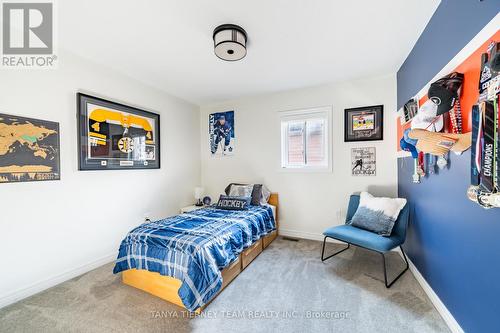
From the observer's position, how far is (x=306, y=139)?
3371mm

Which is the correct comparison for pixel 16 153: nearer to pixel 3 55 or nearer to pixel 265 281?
pixel 3 55

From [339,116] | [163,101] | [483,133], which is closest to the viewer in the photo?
[483,133]

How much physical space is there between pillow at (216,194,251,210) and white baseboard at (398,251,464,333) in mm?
2010

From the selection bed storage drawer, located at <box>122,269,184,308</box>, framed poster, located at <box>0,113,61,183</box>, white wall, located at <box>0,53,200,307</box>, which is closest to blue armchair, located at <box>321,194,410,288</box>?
bed storage drawer, located at <box>122,269,184,308</box>

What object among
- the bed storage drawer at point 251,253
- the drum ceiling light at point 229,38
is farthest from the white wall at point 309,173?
the drum ceiling light at point 229,38

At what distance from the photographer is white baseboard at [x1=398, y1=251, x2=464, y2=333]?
1438 mm

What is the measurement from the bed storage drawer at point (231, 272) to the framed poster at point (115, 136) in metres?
1.88

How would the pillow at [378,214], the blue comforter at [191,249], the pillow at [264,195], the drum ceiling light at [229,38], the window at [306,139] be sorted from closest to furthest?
the blue comforter at [191,249]
the drum ceiling light at [229,38]
the pillow at [378,214]
the window at [306,139]
the pillow at [264,195]

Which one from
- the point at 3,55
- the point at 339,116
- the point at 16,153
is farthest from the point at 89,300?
the point at 339,116

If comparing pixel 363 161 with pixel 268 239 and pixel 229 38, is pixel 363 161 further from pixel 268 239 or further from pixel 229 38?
pixel 229 38

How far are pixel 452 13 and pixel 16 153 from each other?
3.64m

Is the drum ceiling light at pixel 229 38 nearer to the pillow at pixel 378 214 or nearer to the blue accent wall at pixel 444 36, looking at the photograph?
the blue accent wall at pixel 444 36

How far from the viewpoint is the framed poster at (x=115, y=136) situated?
7.72 ft

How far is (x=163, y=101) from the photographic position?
3.36m
